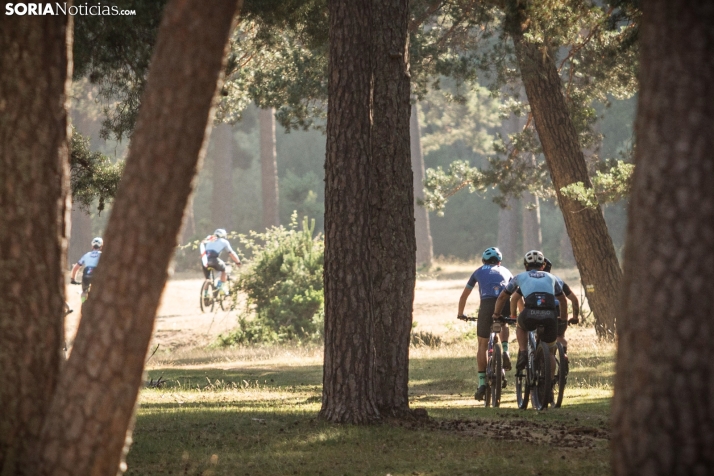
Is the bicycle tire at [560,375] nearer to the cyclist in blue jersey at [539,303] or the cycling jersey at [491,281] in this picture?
the cyclist in blue jersey at [539,303]

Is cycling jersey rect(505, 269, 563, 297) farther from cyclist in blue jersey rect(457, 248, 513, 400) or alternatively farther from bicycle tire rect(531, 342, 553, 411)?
cyclist in blue jersey rect(457, 248, 513, 400)

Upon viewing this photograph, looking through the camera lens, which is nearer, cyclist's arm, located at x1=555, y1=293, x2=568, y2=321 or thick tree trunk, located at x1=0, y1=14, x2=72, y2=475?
thick tree trunk, located at x1=0, y1=14, x2=72, y2=475

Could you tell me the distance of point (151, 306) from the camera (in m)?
4.74

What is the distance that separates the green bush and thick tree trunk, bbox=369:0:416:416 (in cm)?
1303

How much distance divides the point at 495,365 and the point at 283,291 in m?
11.9

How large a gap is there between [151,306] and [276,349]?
17.8 metres

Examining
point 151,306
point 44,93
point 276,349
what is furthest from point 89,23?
point 276,349

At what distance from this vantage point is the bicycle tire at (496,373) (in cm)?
1255

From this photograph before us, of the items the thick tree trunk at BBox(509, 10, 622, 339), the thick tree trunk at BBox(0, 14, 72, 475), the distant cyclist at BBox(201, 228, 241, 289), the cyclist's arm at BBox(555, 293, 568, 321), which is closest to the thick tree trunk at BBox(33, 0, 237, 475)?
the thick tree trunk at BBox(0, 14, 72, 475)

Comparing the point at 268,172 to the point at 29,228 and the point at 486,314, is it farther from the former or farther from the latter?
the point at 29,228

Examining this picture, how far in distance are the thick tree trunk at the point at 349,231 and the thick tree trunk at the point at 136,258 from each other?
191 inches

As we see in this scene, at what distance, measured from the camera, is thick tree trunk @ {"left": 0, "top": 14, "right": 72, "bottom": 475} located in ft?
16.9

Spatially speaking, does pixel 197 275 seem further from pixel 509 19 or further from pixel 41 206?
pixel 41 206

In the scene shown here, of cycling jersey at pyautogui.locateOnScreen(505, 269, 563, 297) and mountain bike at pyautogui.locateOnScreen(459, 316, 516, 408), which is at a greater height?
cycling jersey at pyautogui.locateOnScreen(505, 269, 563, 297)
